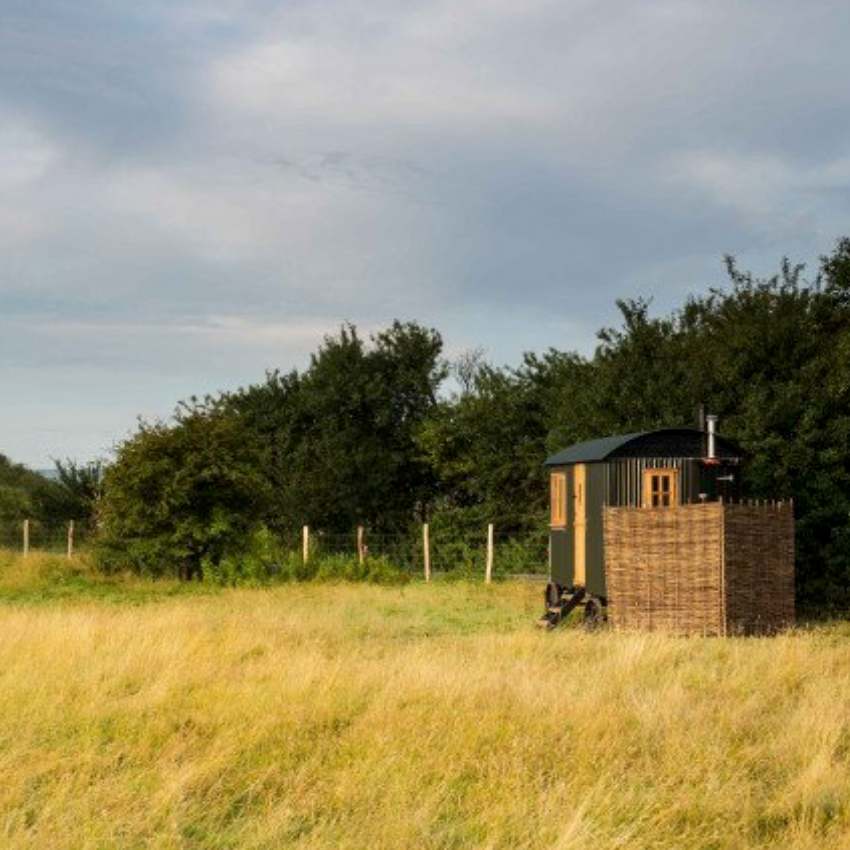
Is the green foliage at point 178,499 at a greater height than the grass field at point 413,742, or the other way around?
the green foliage at point 178,499

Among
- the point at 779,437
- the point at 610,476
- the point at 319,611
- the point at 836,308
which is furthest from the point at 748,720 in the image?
the point at 836,308

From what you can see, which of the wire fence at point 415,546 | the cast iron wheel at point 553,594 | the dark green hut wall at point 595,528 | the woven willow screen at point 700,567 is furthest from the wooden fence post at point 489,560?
the woven willow screen at point 700,567

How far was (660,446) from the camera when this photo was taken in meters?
19.2

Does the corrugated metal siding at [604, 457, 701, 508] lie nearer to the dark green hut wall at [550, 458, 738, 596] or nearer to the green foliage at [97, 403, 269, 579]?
the dark green hut wall at [550, 458, 738, 596]

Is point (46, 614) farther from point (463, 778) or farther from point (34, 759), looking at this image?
point (463, 778)

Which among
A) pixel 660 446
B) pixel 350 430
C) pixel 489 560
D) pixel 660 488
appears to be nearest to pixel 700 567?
pixel 660 488

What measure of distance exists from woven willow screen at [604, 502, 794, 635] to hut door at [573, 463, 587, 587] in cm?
161

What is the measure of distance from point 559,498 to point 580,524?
155 cm

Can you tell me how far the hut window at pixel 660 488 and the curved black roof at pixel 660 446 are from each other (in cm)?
32

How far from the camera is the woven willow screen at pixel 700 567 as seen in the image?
1725cm

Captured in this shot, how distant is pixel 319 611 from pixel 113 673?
27.7 ft

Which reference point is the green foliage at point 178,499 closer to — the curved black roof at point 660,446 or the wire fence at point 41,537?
the wire fence at point 41,537

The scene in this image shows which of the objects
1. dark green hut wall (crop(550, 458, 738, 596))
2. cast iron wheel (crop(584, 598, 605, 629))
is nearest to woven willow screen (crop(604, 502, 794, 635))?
cast iron wheel (crop(584, 598, 605, 629))

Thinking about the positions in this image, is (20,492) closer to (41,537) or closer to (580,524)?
(41,537)
